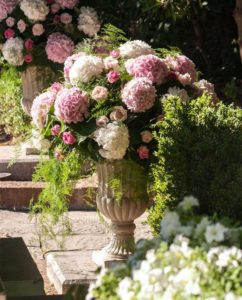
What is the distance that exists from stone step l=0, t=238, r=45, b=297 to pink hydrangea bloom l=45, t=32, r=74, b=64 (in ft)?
7.97

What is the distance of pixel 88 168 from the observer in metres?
6.44

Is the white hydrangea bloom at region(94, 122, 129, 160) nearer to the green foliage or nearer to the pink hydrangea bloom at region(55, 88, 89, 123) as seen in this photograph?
the pink hydrangea bloom at region(55, 88, 89, 123)

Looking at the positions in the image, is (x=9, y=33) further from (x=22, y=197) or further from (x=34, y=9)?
(x=22, y=197)

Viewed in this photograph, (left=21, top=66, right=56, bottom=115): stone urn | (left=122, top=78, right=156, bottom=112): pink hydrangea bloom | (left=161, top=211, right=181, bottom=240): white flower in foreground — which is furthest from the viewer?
(left=21, top=66, right=56, bottom=115): stone urn

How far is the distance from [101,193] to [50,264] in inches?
25.8

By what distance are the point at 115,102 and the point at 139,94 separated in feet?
0.72

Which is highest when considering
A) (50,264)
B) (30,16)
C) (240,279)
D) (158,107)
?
(30,16)

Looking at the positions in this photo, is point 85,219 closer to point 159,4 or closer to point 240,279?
point 159,4

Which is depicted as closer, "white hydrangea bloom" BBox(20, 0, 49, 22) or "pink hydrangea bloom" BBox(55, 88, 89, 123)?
"pink hydrangea bloom" BBox(55, 88, 89, 123)

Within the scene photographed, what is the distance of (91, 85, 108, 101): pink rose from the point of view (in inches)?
218

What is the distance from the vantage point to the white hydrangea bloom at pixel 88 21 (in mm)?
8242

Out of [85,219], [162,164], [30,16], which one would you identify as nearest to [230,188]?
[162,164]

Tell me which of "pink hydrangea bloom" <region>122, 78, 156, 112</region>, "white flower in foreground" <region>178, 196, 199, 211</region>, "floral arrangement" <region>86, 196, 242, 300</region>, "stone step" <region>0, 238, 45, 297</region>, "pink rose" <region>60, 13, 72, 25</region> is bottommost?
"stone step" <region>0, 238, 45, 297</region>

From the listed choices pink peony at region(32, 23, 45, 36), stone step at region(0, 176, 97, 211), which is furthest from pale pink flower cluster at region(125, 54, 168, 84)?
pink peony at region(32, 23, 45, 36)
